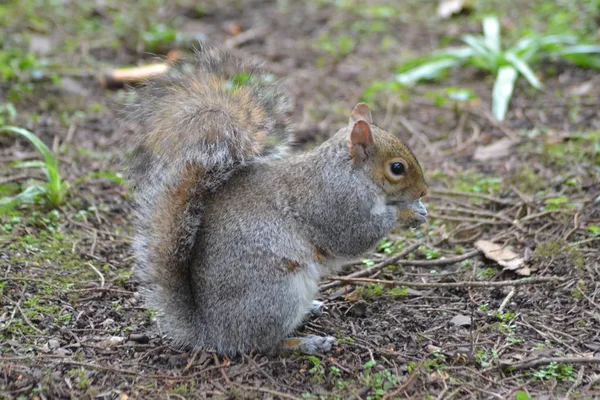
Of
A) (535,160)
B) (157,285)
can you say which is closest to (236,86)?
(157,285)

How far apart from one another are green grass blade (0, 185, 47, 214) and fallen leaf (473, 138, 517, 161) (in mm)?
2745

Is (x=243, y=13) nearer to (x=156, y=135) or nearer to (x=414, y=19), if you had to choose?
(x=414, y=19)

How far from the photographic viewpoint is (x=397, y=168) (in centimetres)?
300

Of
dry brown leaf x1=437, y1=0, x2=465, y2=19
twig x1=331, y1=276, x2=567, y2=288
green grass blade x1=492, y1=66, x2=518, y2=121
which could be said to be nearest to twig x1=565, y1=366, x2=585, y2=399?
twig x1=331, y1=276, x2=567, y2=288

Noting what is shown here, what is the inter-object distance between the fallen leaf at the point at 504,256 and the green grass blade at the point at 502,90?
183 centimetres

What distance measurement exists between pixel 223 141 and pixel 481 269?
1.51m

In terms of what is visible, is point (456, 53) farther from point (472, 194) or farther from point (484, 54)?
point (472, 194)

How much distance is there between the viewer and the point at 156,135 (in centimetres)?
280

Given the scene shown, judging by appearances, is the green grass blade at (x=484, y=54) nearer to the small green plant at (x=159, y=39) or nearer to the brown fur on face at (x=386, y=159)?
the small green plant at (x=159, y=39)

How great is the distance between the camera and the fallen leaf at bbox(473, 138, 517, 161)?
4.76m

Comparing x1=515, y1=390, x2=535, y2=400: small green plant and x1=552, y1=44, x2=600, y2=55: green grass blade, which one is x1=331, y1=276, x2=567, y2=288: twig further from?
x1=552, y1=44, x2=600, y2=55: green grass blade

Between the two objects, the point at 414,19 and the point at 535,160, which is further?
the point at 414,19

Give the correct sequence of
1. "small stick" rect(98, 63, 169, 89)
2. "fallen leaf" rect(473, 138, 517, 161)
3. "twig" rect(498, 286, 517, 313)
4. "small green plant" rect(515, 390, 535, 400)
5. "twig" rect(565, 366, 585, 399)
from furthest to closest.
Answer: "small stick" rect(98, 63, 169, 89) < "fallen leaf" rect(473, 138, 517, 161) < "twig" rect(498, 286, 517, 313) < "twig" rect(565, 366, 585, 399) < "small green plant" rect(515, 390, 535, 400)

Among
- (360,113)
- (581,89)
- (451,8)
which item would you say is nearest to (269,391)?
(360,113)
